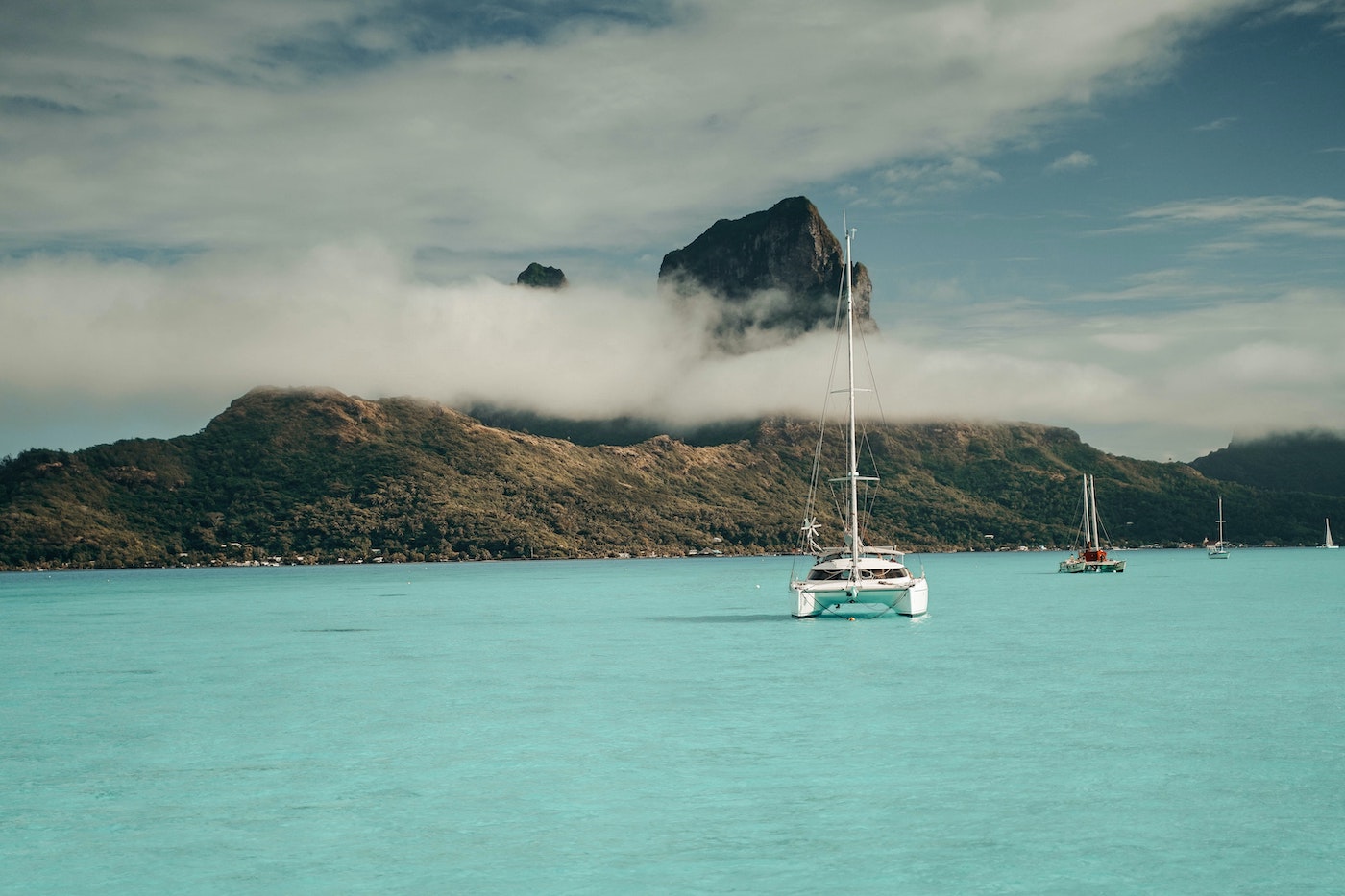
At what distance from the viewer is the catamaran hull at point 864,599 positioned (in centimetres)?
6278

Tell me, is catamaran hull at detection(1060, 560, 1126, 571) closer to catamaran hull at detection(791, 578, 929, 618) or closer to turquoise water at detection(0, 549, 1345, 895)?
turquoise water at detection(0, 549, 1345, 895)

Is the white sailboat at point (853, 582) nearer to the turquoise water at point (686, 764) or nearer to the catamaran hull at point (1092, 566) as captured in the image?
the turquoise water at point (686, 764)

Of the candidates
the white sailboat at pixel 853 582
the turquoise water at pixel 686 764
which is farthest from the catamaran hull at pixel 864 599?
the turquoise water at pixel 686 764

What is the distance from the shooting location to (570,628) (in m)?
71.0

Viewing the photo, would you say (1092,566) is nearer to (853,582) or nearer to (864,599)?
(864,599)

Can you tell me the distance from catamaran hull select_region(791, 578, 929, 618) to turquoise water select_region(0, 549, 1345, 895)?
1.84 m

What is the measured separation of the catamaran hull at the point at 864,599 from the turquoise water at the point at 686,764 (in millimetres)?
1843

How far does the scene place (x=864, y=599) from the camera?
208 feet

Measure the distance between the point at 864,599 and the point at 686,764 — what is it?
3764 centimetres

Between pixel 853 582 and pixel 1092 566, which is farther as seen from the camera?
pixel 1092 566

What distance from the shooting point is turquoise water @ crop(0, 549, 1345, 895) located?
1866 cm

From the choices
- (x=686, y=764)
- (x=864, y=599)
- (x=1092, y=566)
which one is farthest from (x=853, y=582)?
(x=1092, y=566)

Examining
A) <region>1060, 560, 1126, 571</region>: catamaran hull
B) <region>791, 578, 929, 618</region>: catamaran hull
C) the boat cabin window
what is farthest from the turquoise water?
<region>1060, 560, 1126, 571</region>: catamaran hull

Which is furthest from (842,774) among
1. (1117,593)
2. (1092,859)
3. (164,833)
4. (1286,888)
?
(1117,593)
